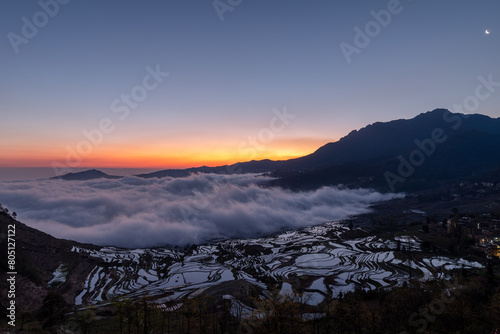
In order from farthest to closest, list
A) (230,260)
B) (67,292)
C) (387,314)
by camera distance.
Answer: (230,260)
(67,292)
(387,314)

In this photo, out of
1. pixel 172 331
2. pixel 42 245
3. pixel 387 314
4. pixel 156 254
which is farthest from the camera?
pixel 156 254

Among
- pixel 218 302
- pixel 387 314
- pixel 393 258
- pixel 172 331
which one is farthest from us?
pixel 393 258

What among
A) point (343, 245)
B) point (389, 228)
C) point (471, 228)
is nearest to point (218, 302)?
point (343, 245)

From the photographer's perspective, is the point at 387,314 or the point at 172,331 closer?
the point at 387,314

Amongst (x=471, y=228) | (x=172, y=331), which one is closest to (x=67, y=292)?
(x=172, y=331)

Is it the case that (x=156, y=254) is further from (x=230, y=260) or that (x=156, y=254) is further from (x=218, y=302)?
(x=218, y=302)

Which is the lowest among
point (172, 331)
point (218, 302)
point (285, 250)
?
point (285, 250)

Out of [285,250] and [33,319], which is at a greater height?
[33,319]

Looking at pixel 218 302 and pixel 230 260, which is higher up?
pixel 218 302

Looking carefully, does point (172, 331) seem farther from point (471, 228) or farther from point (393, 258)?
point (471, 228)
